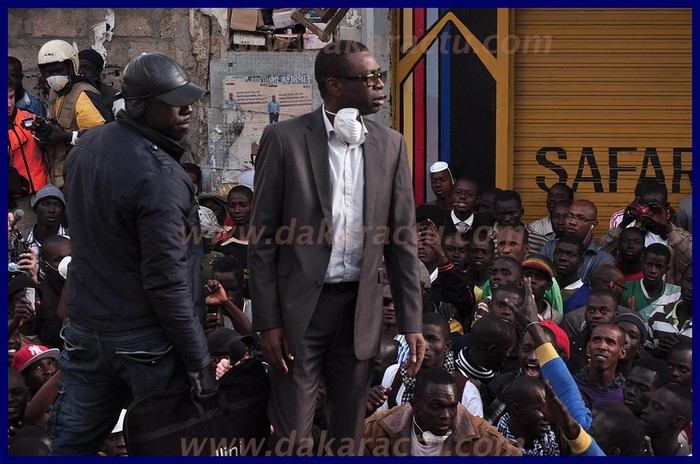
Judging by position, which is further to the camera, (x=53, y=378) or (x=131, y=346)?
(x=53, y=378)

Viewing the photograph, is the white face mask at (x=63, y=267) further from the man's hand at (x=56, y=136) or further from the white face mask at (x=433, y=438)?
the white face mask at (x=433, y=438)

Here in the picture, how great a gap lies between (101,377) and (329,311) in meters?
0.85

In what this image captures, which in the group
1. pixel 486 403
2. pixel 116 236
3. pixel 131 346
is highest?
pixel 116 236

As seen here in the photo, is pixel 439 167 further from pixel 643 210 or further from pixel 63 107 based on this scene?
pixel 63 107

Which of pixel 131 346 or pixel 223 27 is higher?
pixel 223 27

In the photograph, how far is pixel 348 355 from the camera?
5086 millimetres

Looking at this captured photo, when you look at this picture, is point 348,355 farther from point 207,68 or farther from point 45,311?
point 207,68

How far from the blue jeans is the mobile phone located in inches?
118

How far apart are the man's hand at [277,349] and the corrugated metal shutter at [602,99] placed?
6.49 m

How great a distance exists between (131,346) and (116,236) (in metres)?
0.39

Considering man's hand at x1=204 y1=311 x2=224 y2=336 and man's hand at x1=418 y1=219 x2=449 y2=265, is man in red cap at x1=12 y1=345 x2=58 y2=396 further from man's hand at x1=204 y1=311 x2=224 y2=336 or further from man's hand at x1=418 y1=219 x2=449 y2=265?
man's hand at x1=418 y1=219 x2=449 y2=265

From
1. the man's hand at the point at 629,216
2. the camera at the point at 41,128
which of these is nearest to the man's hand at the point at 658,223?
the man's hand at the point at 629,216

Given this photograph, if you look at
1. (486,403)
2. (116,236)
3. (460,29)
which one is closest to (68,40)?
(460,29)

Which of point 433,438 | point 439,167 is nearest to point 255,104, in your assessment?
point 439,167
